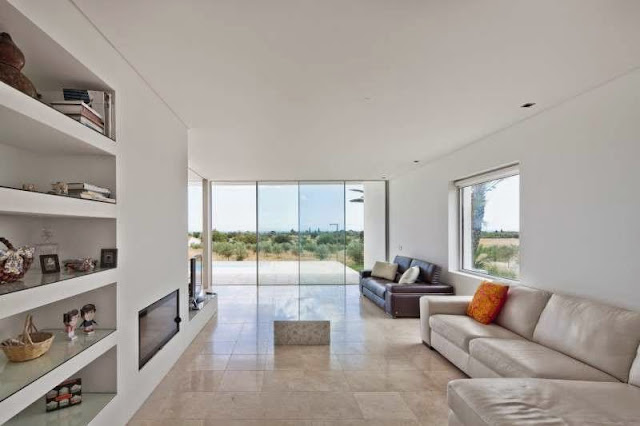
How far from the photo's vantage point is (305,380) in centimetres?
325

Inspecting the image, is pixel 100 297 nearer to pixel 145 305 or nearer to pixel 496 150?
pixel 145 305

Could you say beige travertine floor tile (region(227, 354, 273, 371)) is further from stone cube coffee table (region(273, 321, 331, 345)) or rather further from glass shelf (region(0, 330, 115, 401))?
glass shelf (region(0, 330, 115, 401))

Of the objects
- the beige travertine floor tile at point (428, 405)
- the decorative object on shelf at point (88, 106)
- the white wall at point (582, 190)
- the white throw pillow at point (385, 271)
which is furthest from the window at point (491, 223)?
the decorative object on shelf at point (88, 106)

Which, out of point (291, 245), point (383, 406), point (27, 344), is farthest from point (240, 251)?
point (27, 344)

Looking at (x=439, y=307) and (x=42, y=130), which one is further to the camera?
(x=439, y=307)

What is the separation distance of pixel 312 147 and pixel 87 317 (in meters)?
3.57

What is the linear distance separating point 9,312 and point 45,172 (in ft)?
3.86

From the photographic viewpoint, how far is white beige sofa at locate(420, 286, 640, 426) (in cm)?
193

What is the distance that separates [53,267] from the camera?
2035mm

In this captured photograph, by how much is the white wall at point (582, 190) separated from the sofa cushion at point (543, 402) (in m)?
0.94

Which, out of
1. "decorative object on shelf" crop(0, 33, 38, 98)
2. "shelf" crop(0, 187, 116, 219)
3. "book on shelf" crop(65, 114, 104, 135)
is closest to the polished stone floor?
"shelf" crop(0, 187, 116, 219)

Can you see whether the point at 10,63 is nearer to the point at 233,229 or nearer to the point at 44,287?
the point at 44,287

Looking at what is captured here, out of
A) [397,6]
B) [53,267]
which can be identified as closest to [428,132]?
[397,6]

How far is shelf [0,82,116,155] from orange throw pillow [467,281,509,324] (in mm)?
3735
